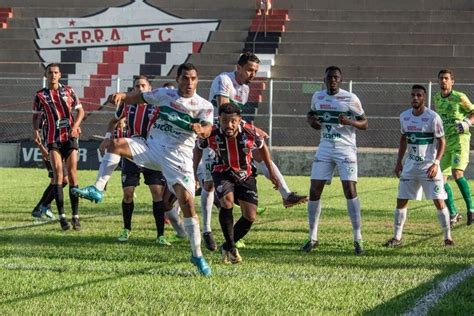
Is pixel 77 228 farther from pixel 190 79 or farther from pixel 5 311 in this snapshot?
pixel 5 311

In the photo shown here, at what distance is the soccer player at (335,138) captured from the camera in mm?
10625

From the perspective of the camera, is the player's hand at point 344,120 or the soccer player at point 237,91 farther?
the player's hand at point 344,120

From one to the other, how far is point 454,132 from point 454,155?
325mm

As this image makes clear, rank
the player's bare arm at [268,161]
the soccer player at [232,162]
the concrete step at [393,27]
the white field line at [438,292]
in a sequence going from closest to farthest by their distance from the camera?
the white field line at [438,292]
the soccer player at [232,162]
the player's bare arm at [268,161]
the concrete step at [393,27]

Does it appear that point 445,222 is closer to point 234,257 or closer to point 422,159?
point 422,159

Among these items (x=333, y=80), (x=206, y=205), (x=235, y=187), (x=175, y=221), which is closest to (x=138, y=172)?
(x=175, y=221)

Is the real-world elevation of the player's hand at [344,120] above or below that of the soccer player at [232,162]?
above

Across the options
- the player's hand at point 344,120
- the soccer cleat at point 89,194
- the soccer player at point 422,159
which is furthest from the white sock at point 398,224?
the soccer cleat at point 89,194

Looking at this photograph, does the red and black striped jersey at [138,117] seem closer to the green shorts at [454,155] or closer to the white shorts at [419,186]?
the white shorts at [419,186]

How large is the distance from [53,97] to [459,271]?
616 centimetres

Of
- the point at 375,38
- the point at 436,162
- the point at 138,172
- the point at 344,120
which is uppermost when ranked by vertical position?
the point at 375,38

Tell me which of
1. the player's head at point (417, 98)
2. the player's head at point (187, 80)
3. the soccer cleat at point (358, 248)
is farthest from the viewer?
the player's head at point (417, 98)

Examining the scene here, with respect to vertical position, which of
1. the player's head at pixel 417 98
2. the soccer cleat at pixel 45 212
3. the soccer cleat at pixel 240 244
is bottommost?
the soccer cleat at pixel 45 212

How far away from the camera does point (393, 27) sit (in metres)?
32.0
